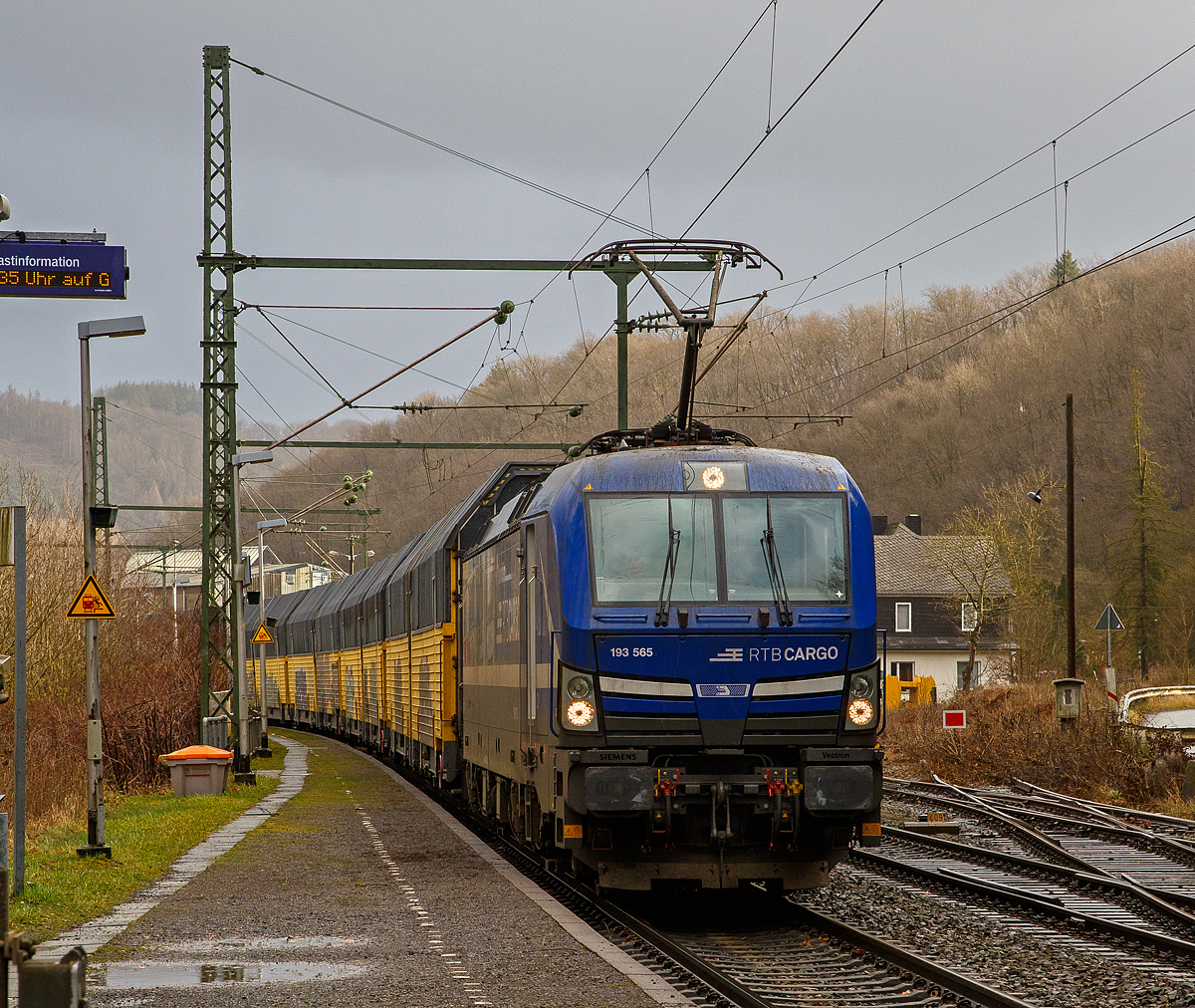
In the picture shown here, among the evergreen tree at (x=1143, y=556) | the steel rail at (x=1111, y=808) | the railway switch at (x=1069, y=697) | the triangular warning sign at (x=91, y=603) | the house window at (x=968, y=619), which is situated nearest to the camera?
the triangular warning sign at (x=91, y=603)

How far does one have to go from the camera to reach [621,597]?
385 inches

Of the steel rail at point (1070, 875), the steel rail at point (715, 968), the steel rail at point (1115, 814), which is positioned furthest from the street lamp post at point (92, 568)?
the steel rail at point (1115, 814)

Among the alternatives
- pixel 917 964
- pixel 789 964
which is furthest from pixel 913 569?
pixel 917 964

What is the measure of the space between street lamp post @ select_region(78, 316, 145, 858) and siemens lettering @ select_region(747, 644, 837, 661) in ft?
21.8

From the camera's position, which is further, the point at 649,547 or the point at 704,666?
the point at 649,547

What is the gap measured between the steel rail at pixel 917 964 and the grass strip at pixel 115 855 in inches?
200

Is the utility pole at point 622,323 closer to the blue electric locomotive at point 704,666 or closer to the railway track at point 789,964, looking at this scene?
the blue electric locomotive at point 704,666

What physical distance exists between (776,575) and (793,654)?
568mm

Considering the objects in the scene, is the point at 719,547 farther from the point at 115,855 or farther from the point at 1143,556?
the point at 1143,556

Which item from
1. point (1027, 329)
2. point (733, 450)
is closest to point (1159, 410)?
point (1027, 329)

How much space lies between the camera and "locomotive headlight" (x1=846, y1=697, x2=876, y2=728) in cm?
971

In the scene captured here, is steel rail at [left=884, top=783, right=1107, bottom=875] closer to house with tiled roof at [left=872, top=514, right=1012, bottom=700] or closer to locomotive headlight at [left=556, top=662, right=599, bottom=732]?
locomotive headlight at [left=556, top=662, right=599, bottom=732]

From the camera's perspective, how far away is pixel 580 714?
9.53 m

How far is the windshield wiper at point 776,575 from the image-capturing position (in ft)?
32.0
